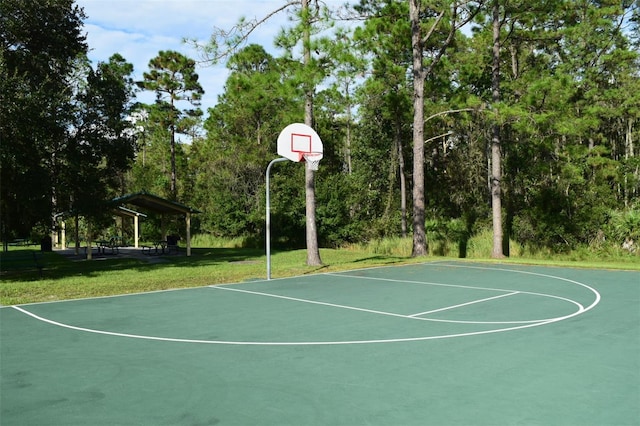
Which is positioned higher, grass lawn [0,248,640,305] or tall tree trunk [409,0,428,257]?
tall tree trunk [409,0,428,257]

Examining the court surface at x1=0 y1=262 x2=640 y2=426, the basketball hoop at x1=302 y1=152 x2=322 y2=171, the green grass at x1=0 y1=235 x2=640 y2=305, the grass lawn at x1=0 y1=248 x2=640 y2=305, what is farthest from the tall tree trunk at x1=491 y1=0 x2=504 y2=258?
the court surface at x1=0 y1=262 x2=640 y2=426

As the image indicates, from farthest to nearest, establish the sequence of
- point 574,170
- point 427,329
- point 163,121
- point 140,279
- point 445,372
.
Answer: point 163,121
point 574,170
point 140,279
point 427,329
point 445,372

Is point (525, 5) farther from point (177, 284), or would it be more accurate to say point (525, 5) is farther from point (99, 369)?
point (99, 369)

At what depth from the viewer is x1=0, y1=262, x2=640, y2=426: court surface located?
4.21m

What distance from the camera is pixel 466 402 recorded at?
14.3 ft

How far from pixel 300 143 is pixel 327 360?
10.2m

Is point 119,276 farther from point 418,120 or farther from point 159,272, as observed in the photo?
point 418,120

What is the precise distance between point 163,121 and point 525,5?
84.6 feet

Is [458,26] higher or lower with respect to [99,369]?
higher

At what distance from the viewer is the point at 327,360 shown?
5.70 m

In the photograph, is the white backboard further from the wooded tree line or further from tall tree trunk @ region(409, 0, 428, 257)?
tall tree trunk @ region(409, 0, 428, 257)

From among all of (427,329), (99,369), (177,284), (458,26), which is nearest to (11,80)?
(177,284)

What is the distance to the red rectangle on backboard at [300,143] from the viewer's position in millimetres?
15164

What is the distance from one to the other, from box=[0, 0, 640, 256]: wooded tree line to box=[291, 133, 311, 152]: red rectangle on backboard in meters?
1.46
